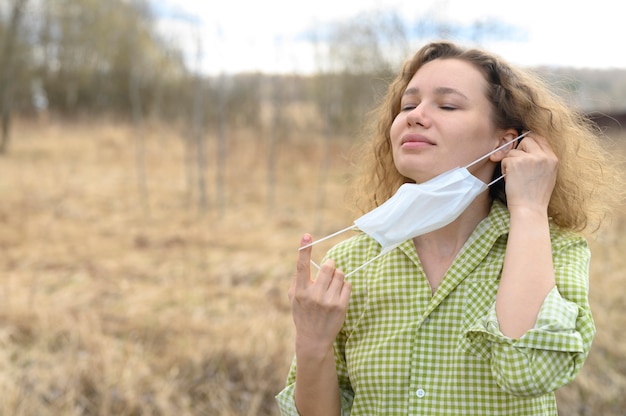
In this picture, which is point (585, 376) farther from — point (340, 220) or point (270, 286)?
point (340, 220)

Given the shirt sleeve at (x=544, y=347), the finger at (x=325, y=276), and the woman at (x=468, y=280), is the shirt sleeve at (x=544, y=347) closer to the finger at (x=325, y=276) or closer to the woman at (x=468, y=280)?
the woman at (x=468, y=280)

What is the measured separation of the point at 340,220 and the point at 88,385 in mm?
5578

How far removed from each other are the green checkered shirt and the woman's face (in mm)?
151

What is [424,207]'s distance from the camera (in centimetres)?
121

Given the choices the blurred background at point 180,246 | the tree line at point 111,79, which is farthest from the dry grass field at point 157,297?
the tree line at point 111,79

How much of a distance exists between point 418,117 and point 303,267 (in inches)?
14.1

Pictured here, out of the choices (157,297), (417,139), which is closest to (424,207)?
(417,139)

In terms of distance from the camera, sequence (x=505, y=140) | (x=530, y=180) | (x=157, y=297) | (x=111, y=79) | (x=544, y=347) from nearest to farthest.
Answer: (x=544, y=347) < (x=530, y=180) < (x=505, y=140) < (x=157, y=297) < (x=111, y=79)

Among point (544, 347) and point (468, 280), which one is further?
point (468, 280)

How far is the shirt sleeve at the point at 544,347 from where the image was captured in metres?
1.04

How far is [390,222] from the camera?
1.22m

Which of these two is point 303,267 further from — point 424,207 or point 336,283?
point 424,207

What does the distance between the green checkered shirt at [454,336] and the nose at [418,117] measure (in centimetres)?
24

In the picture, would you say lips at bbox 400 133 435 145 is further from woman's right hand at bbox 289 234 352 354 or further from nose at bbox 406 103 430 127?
woman's right hand at bbox 289 234 352 354
